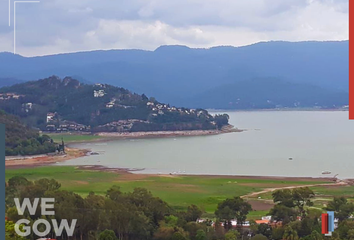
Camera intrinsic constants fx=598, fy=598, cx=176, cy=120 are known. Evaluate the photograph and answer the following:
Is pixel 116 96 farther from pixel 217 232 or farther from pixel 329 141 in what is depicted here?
pixel 217 232

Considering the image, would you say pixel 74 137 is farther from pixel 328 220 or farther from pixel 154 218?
pixel 328 220

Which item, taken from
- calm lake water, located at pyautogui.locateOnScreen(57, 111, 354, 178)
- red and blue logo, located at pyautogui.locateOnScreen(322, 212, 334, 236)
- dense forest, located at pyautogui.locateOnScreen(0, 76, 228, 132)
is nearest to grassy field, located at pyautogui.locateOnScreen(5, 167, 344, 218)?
calm lake water, located at pyautogui.locateOnScreen(57, 111, 354, 178)

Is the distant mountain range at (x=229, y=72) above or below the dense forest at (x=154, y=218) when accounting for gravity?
above

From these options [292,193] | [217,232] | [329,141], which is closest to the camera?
[217,232]

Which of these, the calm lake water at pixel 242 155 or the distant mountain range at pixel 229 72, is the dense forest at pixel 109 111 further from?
the distant mountain range at pixel 229 72

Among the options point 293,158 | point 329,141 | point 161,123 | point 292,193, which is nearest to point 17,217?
point 292,193

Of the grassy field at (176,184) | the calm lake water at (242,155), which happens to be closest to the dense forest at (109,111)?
the calm lake water at (242,155)

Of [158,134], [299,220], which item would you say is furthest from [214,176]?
[158,134]
